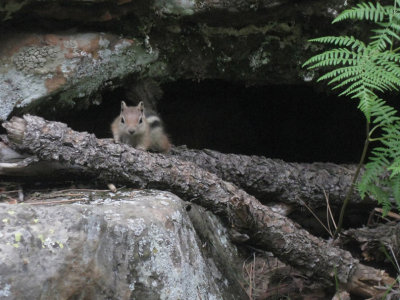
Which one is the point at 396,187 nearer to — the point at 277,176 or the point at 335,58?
the point at 335,58

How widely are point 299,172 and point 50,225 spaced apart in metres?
3.32

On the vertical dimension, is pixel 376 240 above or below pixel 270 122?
below

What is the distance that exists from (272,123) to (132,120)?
293 cm

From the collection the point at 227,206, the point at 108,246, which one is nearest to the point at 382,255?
the point at 227,206

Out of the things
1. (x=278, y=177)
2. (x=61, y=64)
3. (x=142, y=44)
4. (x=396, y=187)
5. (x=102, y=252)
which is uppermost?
(x=142, y=44)

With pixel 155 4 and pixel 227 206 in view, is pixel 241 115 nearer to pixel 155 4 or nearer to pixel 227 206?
Result: pixel 155 4

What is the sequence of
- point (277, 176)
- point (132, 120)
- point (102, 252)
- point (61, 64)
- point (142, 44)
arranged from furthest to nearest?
point (132, 120)
point (277, 176)
point (142, 44)
point (61, 64)
point (102, 252)

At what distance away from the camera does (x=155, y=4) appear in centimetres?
529

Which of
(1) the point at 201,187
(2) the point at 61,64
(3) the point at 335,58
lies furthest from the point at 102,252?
(3) the point at 335,58

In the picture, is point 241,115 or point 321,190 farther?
point 241,115

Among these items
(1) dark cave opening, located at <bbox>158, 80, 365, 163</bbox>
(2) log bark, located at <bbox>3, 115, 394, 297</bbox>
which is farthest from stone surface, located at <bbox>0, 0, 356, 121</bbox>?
(1) dark cave opening, located at <bbox>158, 80, 365, 163</bbox>

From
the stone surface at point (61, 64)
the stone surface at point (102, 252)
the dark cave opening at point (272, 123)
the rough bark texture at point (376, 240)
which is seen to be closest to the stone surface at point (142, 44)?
the stone surface at point (61, 64)

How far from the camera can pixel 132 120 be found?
5.81 meters

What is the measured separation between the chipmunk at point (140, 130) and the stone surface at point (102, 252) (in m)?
1.96
